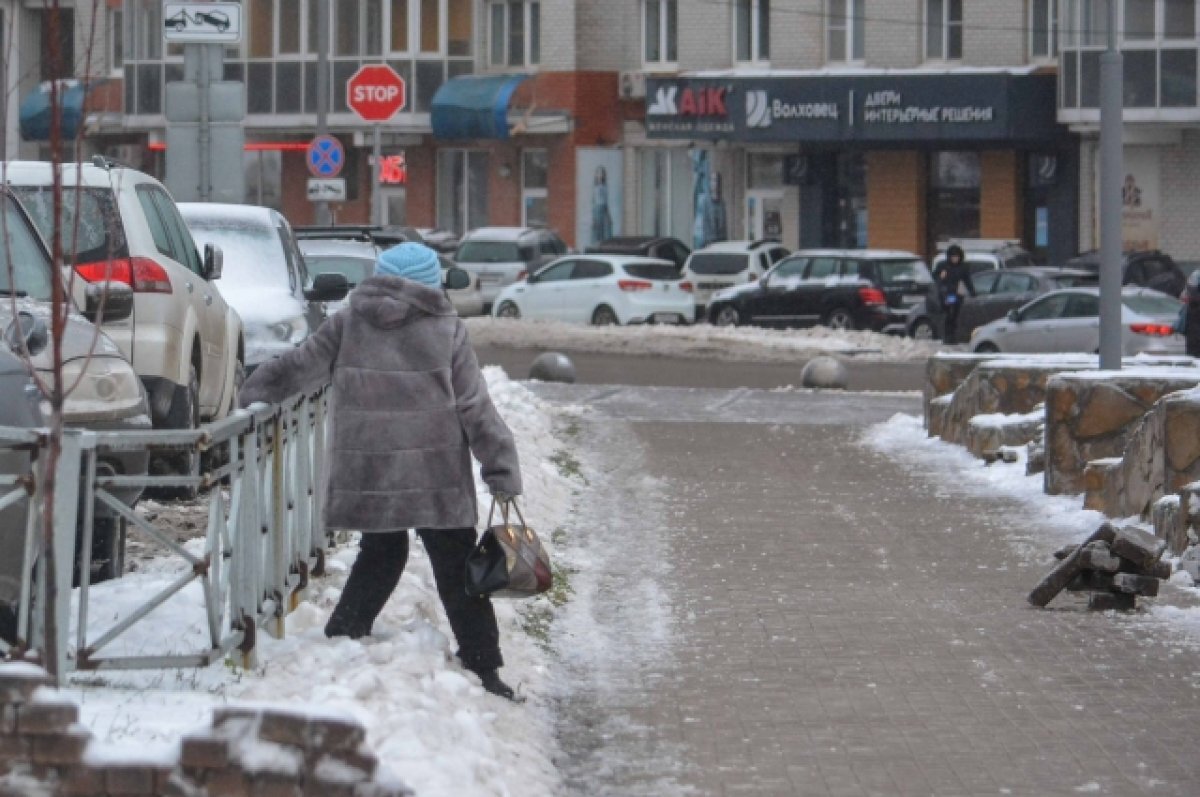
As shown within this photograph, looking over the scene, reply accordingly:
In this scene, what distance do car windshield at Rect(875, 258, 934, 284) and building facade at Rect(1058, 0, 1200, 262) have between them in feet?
15.8

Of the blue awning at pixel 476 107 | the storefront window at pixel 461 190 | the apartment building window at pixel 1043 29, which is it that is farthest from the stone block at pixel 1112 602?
the storefront window at pixel 461 190

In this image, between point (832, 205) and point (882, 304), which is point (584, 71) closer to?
point (832, 205)

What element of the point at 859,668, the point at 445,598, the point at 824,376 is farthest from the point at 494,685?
the point at 824,376

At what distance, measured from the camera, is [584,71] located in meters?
49.6

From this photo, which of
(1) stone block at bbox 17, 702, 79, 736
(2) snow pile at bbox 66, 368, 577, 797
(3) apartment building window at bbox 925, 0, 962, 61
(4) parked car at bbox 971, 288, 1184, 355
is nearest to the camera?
(1) stone block at bbox 17, 702, 79, 736

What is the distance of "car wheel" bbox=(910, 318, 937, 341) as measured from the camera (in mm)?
35394

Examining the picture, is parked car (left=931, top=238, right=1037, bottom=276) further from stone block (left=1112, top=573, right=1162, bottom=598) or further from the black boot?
the black boot

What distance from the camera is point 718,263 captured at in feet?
136

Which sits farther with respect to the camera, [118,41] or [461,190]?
[118,41]

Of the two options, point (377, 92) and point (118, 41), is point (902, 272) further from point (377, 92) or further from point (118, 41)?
point (118, 41)

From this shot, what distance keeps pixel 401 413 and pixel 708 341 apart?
25279mm

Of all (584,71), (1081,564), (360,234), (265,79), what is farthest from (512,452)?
(265,79)

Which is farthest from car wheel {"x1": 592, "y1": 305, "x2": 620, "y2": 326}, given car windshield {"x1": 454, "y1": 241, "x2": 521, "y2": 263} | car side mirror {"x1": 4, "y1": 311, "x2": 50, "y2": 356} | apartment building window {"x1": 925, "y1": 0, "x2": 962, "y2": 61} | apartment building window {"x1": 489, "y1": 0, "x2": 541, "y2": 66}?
car side mirror {"x1": 4, "y1": 311, "x2": 50, "y2": 356}

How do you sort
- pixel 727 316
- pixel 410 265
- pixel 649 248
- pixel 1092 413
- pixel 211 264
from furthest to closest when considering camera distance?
pixel 649 248 → pixel 727 316 → pixel 1092 413 → pixel 211 264 → pixel 410 265
